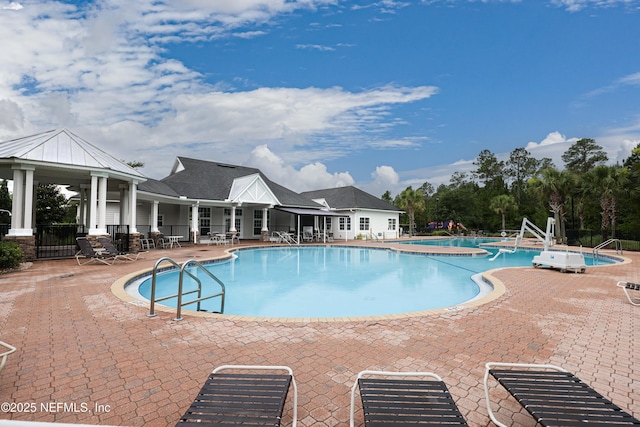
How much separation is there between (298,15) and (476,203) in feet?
123

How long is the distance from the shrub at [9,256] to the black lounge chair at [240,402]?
1171 centimetres

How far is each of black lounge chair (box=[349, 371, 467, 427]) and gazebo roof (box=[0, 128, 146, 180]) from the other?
48.8 feet

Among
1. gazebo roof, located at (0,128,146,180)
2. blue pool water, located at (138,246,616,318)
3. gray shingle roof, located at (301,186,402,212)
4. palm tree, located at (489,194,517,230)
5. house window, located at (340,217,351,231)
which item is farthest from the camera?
palm tree, located at (489,194,517,230)

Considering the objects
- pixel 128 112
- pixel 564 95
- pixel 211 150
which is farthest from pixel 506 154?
pixel 128 112

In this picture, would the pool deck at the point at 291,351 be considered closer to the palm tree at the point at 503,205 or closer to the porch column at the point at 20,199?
the porch column at the point at 20,199

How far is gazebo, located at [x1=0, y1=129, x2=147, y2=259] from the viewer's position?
39.0 feet

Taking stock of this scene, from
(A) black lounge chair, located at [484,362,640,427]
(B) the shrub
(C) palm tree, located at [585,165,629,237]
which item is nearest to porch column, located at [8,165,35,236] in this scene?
(B) the shrub

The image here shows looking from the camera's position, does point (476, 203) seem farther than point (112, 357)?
Yes

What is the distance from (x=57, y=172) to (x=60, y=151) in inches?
39.1

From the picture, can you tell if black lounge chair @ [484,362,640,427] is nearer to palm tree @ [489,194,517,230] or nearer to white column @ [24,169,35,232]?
white column @ [24,169,35,232]

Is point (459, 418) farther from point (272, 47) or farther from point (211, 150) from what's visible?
point (211, 150)

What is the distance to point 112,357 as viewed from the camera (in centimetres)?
392

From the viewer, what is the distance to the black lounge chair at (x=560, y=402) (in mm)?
2135

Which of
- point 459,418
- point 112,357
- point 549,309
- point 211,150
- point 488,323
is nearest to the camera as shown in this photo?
point 459,418
